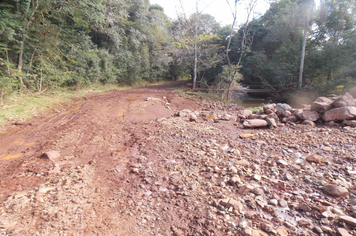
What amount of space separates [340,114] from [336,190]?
3702 millimetres

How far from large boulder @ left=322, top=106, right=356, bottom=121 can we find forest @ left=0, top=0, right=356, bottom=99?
533 centimetres

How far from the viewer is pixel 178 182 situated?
2293 millimetres

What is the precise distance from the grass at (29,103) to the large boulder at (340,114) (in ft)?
28.5

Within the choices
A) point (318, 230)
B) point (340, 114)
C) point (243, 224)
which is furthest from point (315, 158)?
point (340, 114)

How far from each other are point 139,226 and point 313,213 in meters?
1.76

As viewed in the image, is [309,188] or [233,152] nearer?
[309,188]

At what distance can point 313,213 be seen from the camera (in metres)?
1.78

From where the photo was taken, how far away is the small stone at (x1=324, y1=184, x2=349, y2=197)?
1.99 meters

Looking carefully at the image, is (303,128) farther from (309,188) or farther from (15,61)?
(15,61)

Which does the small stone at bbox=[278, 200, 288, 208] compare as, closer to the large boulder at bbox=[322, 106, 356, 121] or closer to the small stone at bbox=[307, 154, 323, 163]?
the small stone at bbox=[307, 154, 323, 163]

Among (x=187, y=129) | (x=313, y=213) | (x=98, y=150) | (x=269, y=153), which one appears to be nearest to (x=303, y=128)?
(x=269, y=153)

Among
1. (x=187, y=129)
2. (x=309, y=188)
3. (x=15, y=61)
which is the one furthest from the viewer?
(x=15, y=61)

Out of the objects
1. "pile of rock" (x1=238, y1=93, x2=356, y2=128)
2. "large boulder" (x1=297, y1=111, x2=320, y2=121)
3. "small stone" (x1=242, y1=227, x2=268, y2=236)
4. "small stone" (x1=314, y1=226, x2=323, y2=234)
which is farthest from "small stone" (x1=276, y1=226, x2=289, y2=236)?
"large boulder" (x1=297, y1=111, x2=320, y2=121)

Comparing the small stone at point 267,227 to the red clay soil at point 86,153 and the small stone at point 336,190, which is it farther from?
the red clay soil at point 86,153
